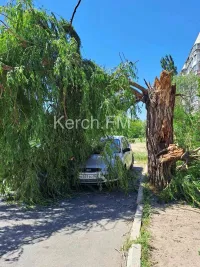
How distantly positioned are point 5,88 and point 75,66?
1874 millimetres

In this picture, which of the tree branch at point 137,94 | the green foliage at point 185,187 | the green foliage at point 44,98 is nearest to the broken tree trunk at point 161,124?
the tree branch at point 137,94

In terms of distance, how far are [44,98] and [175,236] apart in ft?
14.7

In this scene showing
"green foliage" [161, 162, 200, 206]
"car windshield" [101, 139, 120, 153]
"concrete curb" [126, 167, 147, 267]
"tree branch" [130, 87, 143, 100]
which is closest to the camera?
"concrete curb" [126, 167, 147, 267]

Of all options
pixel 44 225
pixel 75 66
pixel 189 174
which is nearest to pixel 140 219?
pixel 44 225

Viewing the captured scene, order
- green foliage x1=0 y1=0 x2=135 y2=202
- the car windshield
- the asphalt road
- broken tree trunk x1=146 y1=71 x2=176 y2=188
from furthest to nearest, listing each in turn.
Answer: broken tree trunk x1=146 y1=71 x2=176 y2=188, the car windshield, green foliage x1=0 y1=0 x2=135 y2=202, the asphalt road

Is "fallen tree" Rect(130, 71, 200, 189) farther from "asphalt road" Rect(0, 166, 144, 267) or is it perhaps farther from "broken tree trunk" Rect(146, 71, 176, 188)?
"asphalt road" Rect(0, 166, 144, 267)

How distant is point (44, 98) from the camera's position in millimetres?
6441

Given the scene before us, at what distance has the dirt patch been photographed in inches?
144

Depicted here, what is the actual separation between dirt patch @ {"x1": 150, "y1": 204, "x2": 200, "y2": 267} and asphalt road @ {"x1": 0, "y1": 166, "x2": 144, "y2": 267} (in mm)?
587

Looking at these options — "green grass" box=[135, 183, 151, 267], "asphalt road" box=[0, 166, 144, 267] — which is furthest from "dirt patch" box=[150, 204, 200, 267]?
"asphalt road" box=[0, 166, 144, 267]

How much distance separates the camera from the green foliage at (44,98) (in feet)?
19.9

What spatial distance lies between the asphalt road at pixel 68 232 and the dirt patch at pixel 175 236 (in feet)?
1.93

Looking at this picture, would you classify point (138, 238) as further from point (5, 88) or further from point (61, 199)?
point (5, 88)

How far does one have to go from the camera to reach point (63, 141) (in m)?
7.32
